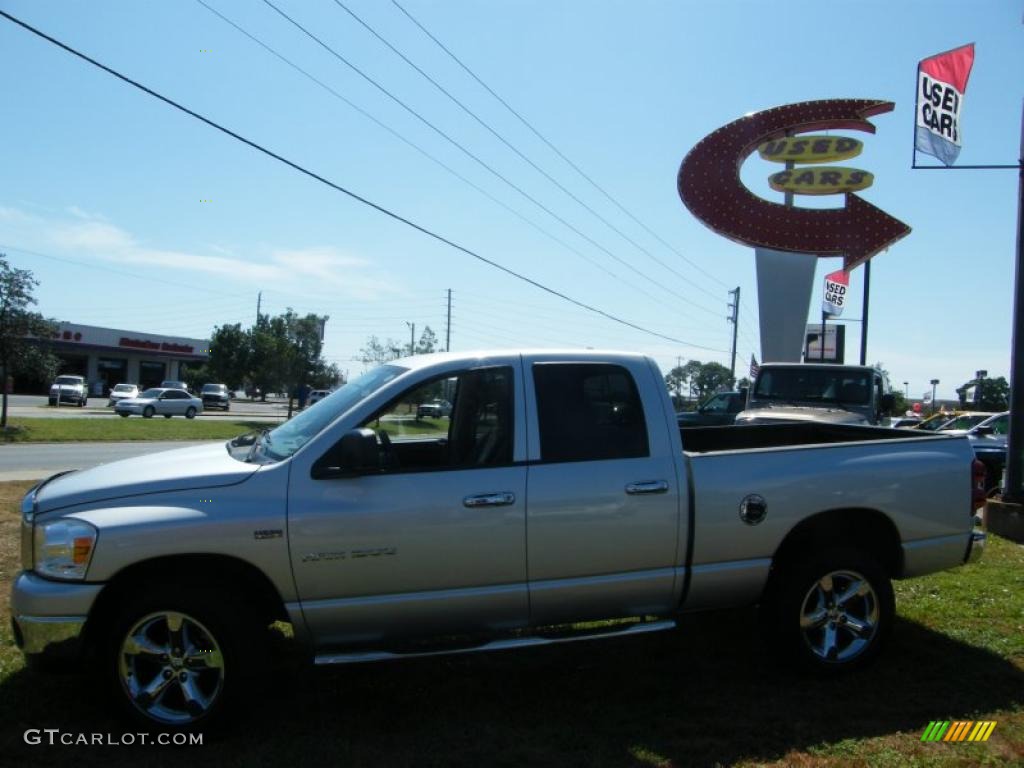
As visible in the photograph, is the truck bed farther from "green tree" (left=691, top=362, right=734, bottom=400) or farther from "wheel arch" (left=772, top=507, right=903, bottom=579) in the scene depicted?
"green tree" (left=691, top=362, right=734, bottom=400)

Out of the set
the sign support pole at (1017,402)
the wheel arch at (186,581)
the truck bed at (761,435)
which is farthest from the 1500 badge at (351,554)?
the sign support pole at (1017,402)

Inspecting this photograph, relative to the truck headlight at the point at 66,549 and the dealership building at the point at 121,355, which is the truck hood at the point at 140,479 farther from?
the dealership building at the point at 121,355

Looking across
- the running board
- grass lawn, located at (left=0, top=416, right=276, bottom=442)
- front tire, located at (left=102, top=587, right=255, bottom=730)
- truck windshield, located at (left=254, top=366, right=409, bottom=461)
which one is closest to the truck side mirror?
truck windshield, located at (left=254, top=366, right=409, bottom=461)

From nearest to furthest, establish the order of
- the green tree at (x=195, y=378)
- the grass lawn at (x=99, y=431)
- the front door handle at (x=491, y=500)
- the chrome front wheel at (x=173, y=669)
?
the chrome front wheel at (x=173, y=669)
the front door handle at (x=491, y=500)
the grass lawn at (x=99, y=431)
the green tree at (x=195, y=378)

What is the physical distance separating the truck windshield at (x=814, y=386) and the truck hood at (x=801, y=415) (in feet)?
1.21

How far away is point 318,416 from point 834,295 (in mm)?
30899


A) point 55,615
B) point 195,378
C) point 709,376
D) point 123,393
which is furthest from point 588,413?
point 709,376

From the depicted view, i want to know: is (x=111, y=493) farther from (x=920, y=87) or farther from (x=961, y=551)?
(x=920, y=87)

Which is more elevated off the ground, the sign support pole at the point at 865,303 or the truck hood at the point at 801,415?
the sign support pole at the point at 865,303

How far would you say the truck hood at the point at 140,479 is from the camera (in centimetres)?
384

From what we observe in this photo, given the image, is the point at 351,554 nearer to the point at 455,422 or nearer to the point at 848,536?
the point at 455,422

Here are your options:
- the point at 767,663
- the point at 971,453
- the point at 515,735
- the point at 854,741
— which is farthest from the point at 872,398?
the point at 515,735

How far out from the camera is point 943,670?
15.9 ft

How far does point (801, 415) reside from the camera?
38.4 feet
